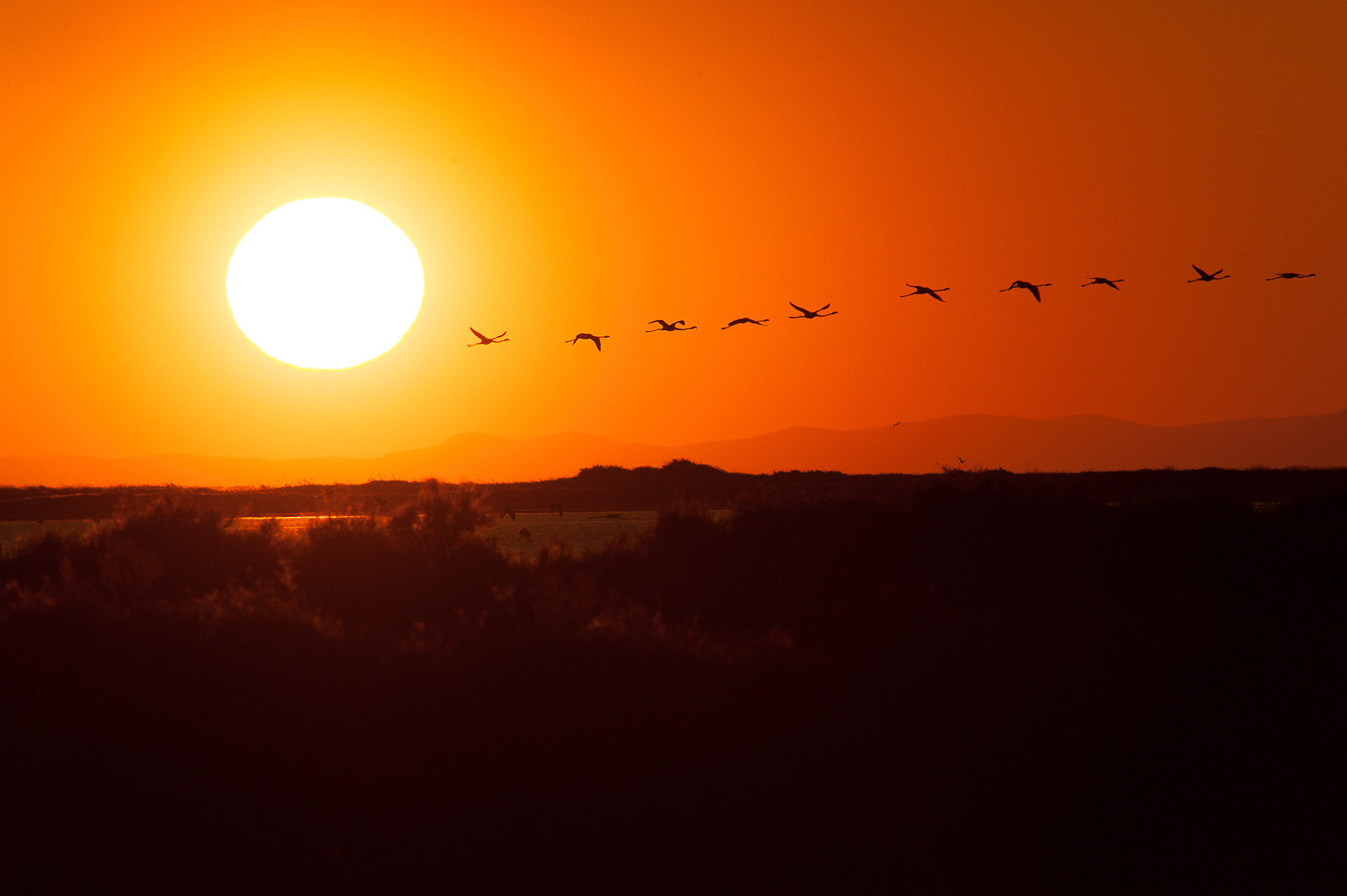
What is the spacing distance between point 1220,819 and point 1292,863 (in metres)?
1.43

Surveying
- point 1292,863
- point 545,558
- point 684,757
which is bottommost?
point 1292,863

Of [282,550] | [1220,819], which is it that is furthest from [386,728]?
[282,550]

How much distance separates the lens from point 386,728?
1780 cm

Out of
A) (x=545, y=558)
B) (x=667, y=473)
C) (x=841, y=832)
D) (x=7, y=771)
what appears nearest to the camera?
(x=7, y=771)

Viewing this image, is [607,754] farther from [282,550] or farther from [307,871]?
[282,550]

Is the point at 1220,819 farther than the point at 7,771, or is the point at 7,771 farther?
the point at 1220,819

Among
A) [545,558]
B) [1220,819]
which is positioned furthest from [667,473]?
[1220,819]

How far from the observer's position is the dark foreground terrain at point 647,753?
15.7 metres

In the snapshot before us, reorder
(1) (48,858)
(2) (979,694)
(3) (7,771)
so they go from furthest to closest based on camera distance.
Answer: (2) (979,694)
(3) (7,771)
(1) (48,858)

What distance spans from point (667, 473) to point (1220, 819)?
290ft

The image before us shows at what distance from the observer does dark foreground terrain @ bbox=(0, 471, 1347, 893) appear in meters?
15.7

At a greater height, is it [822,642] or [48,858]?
[822,642]

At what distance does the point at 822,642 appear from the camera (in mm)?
26031

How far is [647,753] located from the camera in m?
17.9
